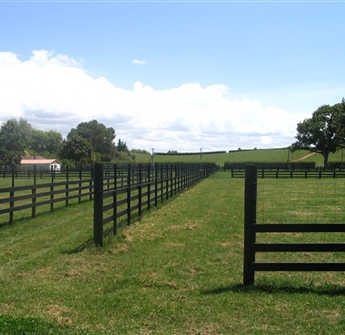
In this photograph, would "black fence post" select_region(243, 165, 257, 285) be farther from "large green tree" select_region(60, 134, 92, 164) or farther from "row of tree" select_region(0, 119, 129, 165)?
"large green tree" select_region(60, 134, 92, 164)

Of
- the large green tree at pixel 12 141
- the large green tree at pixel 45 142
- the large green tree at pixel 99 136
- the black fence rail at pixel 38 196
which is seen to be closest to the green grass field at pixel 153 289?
the black fence rail at pixel 38 196

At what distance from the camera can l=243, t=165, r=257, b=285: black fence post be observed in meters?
6.51

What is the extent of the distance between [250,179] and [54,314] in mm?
3284

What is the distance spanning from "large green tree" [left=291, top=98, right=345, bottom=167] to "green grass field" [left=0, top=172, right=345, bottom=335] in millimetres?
81970

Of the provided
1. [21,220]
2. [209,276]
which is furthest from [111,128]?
[209,276]

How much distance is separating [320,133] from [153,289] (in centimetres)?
8730

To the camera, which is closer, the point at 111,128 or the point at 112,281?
the point at 112,281

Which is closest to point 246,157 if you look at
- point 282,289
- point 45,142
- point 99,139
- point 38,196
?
point 99,139

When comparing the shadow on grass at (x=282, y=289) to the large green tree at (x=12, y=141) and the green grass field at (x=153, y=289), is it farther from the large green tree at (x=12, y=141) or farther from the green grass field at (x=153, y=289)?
the large green tree at (x=12, y=141)

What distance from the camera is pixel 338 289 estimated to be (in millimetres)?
6254

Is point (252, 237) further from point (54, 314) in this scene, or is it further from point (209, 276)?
point (54, 314)

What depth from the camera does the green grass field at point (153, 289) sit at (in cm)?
498

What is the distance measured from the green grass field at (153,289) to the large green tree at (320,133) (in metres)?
82.0

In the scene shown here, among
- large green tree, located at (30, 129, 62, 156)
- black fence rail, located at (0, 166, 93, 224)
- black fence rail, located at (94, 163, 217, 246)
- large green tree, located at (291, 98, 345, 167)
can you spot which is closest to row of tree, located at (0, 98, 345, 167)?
large green tree, located at (291, 98, 345, 167)
